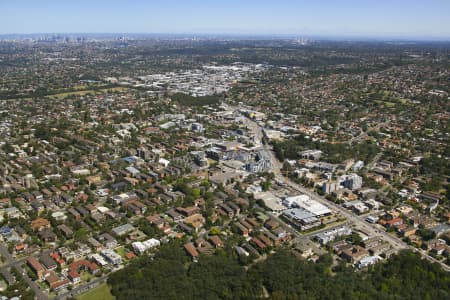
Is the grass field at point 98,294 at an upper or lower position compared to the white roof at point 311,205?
lower

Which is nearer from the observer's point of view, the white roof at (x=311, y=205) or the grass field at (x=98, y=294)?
the grass field at (x=98, y=294)

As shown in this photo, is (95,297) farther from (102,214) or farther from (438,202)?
(438,202)

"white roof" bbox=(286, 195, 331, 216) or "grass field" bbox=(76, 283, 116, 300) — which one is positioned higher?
"white roof" bbox=(286, 195, 331, 216)

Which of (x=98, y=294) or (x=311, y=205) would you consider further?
(x=311, y=205)

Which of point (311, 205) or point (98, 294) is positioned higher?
point (311, 205)

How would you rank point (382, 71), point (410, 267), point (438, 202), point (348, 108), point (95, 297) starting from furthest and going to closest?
1. point (382, 71)
2. point (348, 108)
3. point (438, 202)
4. point (410, 267)
5. point (95, 297)

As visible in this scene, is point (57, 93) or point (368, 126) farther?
point (57, 93)

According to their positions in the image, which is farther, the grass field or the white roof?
the white roof

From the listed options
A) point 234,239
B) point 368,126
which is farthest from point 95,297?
point 368,126
